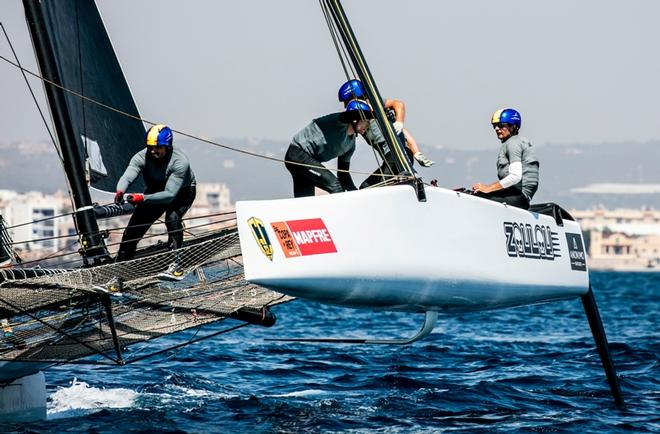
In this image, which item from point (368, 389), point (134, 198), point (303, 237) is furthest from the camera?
point (368, 389)

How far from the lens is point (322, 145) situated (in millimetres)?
8367

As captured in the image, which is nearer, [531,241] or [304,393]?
[531,241]

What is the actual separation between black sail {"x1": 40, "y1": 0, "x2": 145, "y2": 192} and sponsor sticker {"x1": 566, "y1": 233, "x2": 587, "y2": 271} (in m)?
3.38

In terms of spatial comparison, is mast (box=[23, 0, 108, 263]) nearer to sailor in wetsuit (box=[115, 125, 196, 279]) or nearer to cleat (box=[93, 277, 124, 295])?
sailor in wetsuit (box=[115, 125, 196, 279])

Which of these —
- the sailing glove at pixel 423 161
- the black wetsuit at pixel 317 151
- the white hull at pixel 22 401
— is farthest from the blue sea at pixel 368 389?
the sailing glove at pixel 423 161

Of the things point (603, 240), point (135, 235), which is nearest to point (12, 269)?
point (135, 235)

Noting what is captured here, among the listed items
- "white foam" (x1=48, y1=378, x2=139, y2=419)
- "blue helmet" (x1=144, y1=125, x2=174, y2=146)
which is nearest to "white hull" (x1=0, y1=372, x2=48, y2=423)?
"white foam" (x1=48, y1=378, x2=139, y2=419)

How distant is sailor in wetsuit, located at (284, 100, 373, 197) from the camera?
8.30 m

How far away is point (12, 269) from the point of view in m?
8.27

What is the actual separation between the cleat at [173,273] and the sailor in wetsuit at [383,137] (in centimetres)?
136

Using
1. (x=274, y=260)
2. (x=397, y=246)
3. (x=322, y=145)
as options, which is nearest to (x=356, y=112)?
(x=322, y=145)

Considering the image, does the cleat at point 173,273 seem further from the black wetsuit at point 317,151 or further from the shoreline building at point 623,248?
the shoreline building at point 623,248

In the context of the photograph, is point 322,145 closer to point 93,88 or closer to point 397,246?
point 397,246

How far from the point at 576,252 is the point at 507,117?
1240mm
